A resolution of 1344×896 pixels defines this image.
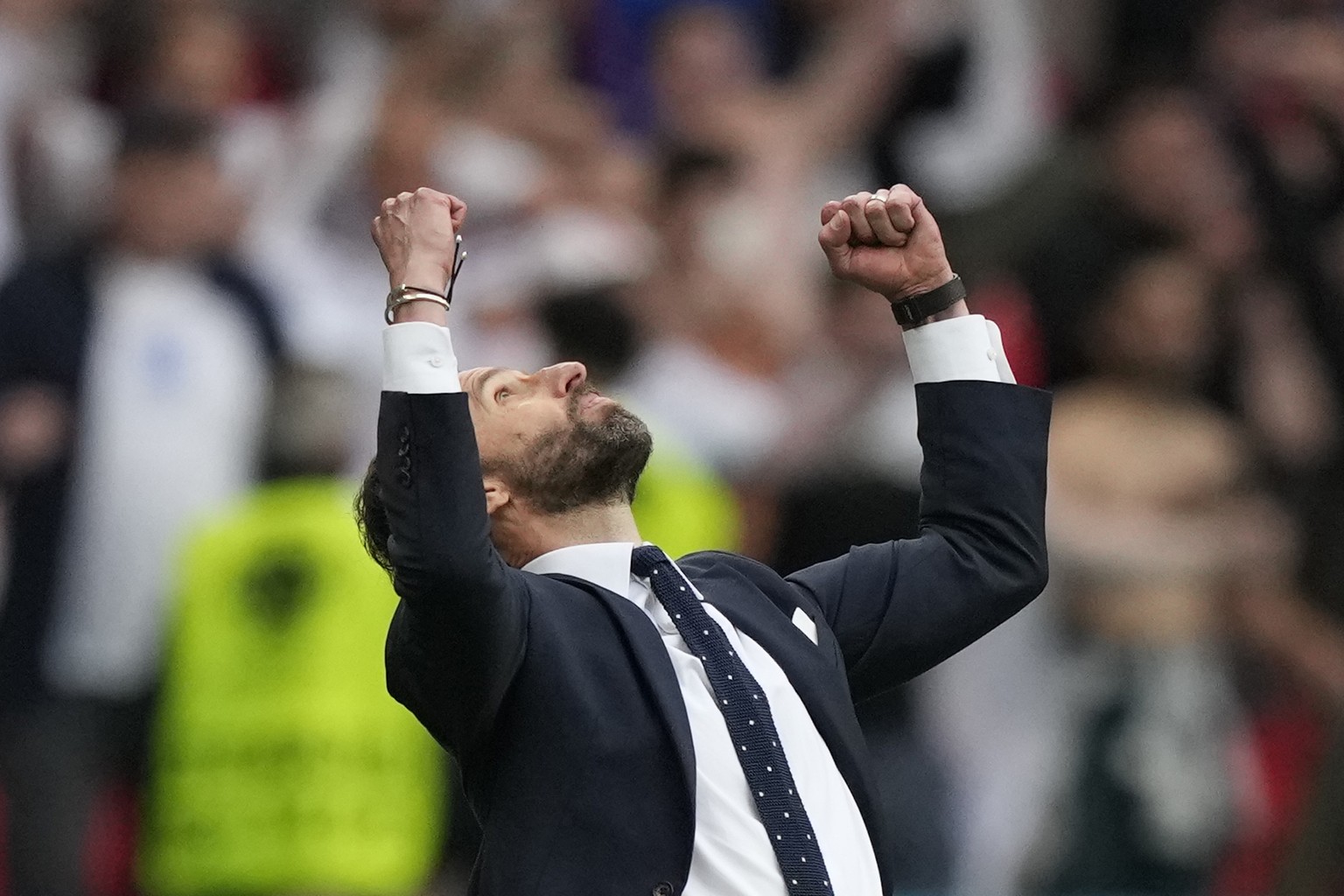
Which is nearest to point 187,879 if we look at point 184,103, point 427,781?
point 427,781

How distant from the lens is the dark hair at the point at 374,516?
339 centimetres

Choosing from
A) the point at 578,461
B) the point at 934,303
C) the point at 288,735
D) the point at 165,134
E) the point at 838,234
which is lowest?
the point at 288,735

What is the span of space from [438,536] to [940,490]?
0.91 metres

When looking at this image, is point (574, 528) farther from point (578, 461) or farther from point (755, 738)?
point (755, 738)

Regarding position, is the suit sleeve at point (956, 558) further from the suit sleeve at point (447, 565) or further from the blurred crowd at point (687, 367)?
the blurred crowd at point (687, 367)

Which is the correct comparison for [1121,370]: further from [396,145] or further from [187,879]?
[187,879]

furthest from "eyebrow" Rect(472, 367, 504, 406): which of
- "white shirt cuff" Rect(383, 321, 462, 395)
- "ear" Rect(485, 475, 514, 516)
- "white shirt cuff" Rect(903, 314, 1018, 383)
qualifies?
"white shirt cuff" Rect(903, 314, 1018, 383)

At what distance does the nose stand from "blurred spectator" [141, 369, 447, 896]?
2.87m

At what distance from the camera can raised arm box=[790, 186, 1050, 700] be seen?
11.1 feet

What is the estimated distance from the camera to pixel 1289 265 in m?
8.58

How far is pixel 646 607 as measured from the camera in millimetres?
3232

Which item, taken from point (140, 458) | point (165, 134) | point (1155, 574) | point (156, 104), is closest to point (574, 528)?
point (140, 458)

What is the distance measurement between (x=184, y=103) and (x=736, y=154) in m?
1.94

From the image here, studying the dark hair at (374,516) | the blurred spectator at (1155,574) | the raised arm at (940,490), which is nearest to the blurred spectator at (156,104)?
the blurred spectator at (1155,574)
